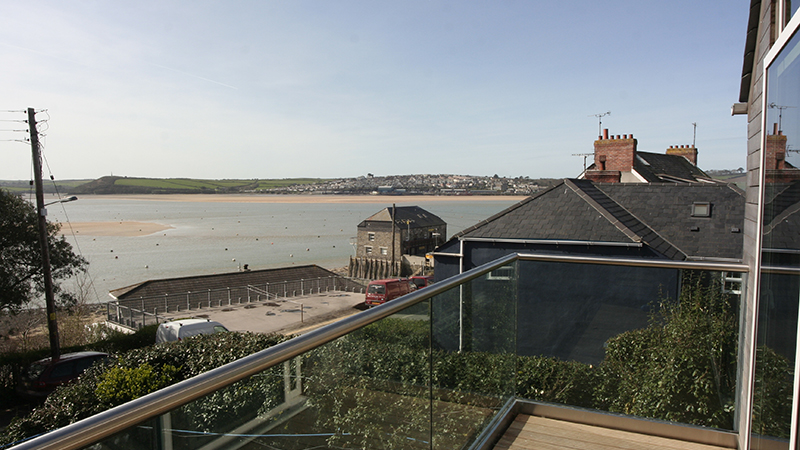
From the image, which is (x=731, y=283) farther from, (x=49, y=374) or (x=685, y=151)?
(x=685, y=151)

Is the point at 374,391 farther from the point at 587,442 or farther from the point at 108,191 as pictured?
the point at 108,191

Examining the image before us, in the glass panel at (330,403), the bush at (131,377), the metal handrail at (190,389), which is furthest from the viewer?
the bush at (131,377)

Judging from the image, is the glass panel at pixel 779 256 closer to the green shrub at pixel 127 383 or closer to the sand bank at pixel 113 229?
the green shrub at pixel 127 383

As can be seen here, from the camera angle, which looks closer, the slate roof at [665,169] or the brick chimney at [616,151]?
the brick chimney at [616,151]

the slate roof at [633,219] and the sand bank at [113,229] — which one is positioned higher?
the slate roof at [633,219]

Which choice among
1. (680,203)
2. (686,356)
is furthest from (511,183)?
(686,356)

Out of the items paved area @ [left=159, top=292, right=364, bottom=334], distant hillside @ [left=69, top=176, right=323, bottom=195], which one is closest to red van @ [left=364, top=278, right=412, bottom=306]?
paved area @ [left=159, top=292, right=364, bottom=334]

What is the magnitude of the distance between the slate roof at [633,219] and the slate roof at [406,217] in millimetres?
27499

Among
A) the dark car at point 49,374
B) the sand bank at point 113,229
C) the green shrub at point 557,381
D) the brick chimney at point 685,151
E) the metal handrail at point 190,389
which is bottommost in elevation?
the sand bank at point 113,229

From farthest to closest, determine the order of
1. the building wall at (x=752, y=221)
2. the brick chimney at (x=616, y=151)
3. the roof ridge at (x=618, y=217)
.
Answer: the brick chimney at (x=616, y=151) → the roof ridge at (x=618, y=217) → the building wall at (x=752, y=221)

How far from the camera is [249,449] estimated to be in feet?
3.69

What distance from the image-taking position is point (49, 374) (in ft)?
37.6

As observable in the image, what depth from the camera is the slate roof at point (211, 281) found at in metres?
24.3

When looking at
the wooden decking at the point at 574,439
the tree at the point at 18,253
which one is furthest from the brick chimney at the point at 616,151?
the tree at the point at 18,253
